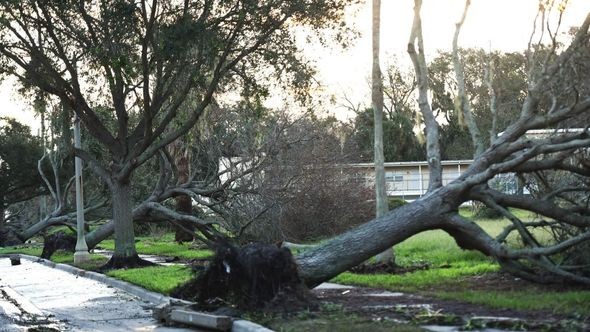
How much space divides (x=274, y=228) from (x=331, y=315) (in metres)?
16.2

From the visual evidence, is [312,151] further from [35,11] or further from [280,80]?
[35,11]

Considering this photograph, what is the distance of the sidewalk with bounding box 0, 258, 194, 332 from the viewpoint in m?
12.0

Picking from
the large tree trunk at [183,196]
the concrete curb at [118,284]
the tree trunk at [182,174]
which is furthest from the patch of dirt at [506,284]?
the large tree trunk at [183,196]

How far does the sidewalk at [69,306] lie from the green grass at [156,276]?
47 cm

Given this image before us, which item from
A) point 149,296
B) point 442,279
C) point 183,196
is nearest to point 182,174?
point 183,196

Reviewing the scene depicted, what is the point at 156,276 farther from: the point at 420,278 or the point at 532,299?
the point at 532,299

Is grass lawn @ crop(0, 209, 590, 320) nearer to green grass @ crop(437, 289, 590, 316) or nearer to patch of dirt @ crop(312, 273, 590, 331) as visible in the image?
green grass @ crop(437, 289, 590, 316)

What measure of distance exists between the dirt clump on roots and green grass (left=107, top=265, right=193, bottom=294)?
251cm

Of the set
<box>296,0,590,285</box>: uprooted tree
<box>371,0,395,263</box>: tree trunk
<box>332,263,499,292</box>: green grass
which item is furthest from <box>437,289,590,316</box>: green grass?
<box>371,0,395,263</box>: tree trunk

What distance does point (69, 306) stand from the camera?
14.8 metres

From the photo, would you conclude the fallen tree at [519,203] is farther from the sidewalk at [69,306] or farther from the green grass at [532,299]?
the sidewalk at [69,306]

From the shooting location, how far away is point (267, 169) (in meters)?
29.1

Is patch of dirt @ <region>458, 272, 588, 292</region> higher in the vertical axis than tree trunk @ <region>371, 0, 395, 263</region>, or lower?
lower

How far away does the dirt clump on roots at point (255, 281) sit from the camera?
11391 mm
